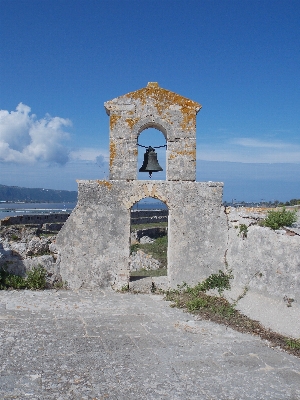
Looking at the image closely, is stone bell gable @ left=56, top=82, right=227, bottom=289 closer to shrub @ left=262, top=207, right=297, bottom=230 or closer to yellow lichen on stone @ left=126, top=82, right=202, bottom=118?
yellow lichen on stone @ left=126, top=82, right=202, bottom=118

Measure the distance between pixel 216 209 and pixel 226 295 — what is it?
209 centimetres

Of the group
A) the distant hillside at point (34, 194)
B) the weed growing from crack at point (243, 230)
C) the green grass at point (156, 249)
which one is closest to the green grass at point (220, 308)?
the weed growing from crack at point (243, 230)

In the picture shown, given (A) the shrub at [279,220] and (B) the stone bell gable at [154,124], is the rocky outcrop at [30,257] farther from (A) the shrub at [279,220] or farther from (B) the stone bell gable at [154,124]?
(A) the shrub at [279,220]

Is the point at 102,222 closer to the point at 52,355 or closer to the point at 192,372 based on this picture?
the point at 52,355

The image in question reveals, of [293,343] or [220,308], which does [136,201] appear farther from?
[293,343]

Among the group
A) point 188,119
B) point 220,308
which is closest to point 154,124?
point 188,119


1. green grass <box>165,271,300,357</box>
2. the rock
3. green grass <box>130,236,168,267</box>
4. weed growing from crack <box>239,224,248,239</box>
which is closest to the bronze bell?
weed growing from crack <box>239,224,248,239</box>

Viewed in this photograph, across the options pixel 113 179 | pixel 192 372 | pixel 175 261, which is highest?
pixel 113 179

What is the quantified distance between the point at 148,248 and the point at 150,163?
10.7m

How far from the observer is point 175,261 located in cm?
993

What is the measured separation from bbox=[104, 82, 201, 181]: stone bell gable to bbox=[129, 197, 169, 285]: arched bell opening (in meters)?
0.99

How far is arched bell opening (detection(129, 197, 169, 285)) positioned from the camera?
13792 millimetres

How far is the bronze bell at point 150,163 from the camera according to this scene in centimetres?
1027

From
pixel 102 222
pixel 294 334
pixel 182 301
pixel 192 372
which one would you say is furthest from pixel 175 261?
pixel 192 372
